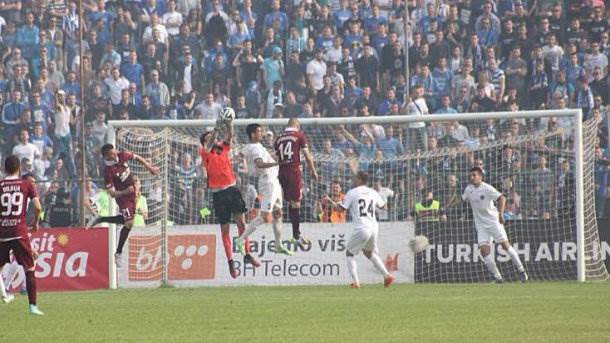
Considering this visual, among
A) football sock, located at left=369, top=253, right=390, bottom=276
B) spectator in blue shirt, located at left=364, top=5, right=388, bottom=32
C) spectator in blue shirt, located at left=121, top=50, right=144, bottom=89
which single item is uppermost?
spectator in blue shirt, located at left=364, top=5, right=388, bottom=32

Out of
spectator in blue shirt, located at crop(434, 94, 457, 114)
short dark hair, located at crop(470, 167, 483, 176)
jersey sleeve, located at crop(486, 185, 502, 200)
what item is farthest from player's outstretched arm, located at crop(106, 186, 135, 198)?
spectator in blue shirt, located at crop(434, 94, 457, 114)

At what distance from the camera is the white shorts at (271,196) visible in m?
23.6

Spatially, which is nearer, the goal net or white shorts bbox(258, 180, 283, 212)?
white shorts bbox(258, 180, 283, 212)

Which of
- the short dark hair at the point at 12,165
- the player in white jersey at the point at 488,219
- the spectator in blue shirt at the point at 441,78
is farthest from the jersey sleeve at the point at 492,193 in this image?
the short dark hair at the point at 12,165

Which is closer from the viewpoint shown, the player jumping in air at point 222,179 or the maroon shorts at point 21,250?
the maroon shorts at point 21,250

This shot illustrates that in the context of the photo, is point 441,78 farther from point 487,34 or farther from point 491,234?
point 491,234

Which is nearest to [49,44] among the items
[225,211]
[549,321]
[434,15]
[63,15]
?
[63,15]

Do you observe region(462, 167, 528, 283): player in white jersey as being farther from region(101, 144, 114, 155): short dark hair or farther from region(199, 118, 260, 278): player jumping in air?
region(101, 144, 114, 155): short dark hair

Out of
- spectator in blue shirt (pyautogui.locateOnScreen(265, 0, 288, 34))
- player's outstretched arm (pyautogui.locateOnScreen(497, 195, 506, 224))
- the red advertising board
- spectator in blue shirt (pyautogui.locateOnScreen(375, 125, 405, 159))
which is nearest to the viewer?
player's outstretched arm (pyautogui.locateOnScreen(497, 195, 506, 224))

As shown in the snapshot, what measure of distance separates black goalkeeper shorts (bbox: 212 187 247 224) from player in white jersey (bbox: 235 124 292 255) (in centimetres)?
39

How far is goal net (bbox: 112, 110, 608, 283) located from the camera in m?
26.8

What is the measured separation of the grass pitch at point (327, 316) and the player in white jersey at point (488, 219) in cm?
299

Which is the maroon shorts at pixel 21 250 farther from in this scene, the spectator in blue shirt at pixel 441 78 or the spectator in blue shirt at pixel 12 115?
the spectator in blue shirt at pixel 441 78

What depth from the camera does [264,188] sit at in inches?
936
